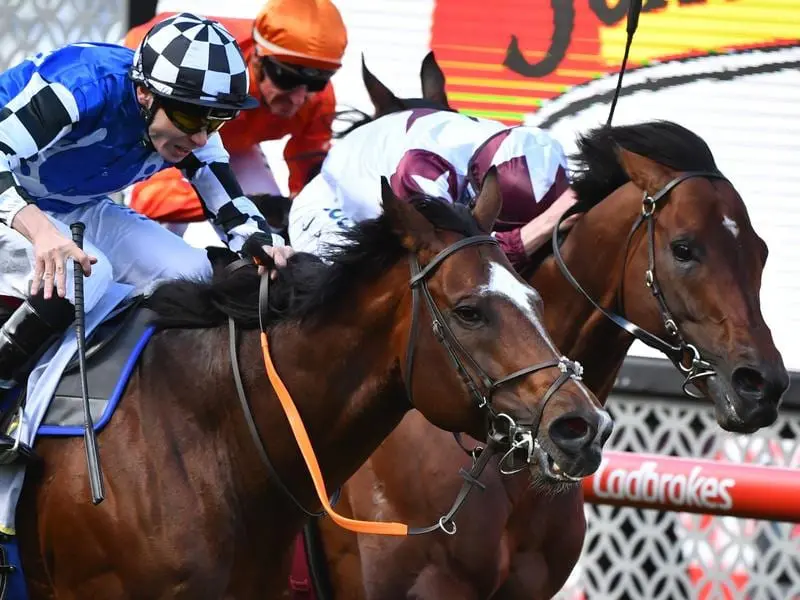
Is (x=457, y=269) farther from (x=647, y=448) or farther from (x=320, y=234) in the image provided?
(x=647, y=448)

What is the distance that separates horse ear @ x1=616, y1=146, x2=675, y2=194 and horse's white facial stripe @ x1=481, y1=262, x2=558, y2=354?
944 mm

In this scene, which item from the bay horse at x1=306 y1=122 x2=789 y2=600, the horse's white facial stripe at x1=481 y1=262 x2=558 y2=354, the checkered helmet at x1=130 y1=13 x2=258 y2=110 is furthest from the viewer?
the bay horse at x1=306 y1=122 x2=789 y2=600

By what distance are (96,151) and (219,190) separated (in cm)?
42

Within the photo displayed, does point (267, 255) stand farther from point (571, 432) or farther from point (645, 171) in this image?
point (645, 171)

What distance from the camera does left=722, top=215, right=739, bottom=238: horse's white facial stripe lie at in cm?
361

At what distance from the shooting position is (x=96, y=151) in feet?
11.4

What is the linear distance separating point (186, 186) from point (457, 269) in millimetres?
2331

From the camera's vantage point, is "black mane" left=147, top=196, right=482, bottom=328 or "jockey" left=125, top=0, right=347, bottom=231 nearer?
"black mane" left=147, top=196, right=482, bottom=328

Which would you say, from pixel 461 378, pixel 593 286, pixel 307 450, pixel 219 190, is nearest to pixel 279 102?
pixel 219 190

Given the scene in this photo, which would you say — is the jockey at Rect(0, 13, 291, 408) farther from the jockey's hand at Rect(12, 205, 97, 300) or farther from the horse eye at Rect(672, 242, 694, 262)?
the horse eye at Rect(672, 242, 694, 262)

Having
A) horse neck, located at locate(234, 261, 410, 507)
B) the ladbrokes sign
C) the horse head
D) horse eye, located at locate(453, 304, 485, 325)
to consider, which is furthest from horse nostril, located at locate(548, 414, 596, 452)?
the ladbrokes sign

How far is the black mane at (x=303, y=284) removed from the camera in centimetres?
310

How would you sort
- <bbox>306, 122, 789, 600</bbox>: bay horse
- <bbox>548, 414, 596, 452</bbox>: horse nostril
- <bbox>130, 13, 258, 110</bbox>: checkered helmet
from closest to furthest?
<bbox>548, 414, 596, 452</bbox>: horse nostril, <bbox>130, 13, 258, 110</bbox>: checkered helmet, <bbox>306, 122, 789, 600</bbox>: bay horse

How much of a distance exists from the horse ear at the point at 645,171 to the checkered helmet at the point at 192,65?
1.11m
